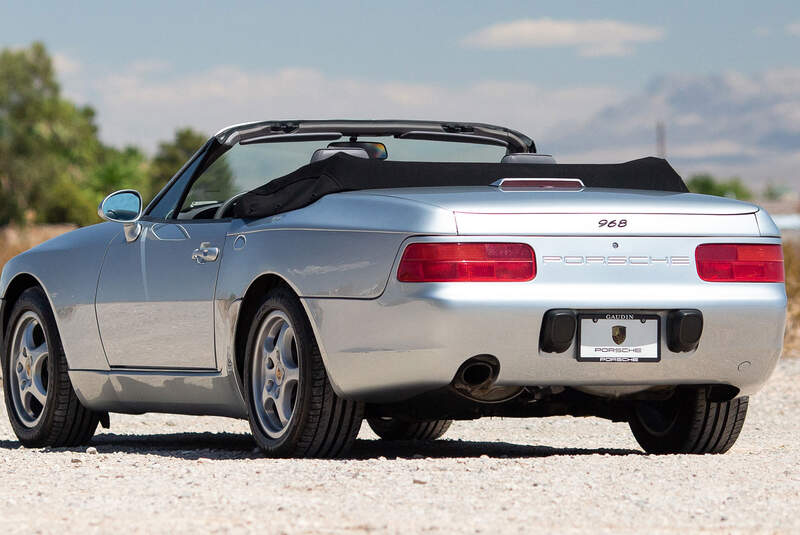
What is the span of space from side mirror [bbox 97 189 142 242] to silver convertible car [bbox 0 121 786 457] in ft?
0.04

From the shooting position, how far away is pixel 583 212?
612cm

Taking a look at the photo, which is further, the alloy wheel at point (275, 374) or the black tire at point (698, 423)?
the black tire at point (698, 423)

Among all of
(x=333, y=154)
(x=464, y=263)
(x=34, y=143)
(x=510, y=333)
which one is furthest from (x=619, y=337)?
(x=34, y=143)

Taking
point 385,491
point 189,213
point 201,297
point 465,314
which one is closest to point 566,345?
point 465,314

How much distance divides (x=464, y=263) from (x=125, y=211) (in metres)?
2.40

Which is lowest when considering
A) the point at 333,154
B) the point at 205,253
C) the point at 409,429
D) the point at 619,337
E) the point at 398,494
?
the point at 409,429

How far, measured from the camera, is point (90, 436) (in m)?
8.24

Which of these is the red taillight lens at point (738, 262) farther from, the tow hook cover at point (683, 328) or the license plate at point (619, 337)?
the license plate at point (619, 337)

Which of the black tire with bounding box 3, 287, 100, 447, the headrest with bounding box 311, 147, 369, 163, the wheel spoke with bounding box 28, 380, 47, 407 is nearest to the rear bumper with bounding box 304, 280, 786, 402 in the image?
the headrest with bounding box 311, 147, 369, 163

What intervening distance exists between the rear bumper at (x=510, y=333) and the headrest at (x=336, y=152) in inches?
36.0

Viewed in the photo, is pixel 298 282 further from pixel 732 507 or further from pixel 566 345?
pixel 732 507

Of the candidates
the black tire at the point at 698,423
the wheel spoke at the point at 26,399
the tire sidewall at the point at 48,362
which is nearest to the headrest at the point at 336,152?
the black tire at the point at 698,423

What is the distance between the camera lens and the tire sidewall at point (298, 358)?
20.7 feet

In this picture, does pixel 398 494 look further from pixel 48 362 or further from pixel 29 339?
pixel 29 339
